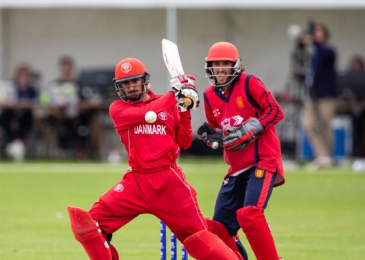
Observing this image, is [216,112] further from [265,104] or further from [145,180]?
[145,180]

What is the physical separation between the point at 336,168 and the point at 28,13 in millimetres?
9486

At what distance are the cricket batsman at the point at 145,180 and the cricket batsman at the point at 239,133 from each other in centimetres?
52

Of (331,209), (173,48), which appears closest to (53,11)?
(331,209)

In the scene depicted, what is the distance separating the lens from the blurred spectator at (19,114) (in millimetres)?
19625

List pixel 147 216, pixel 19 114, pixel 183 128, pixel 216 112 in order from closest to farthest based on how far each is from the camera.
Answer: pixel 183 128, pixel 216 112, pixel 147 216, pixel 19 114

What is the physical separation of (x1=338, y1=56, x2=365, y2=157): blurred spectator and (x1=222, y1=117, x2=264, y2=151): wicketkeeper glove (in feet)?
40.8

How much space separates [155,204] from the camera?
6.39 m

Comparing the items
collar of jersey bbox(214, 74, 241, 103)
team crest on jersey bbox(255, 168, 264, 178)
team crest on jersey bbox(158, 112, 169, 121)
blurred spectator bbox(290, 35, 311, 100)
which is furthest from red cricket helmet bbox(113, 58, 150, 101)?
blurred spectator bbox(290, 35, 311, 100)

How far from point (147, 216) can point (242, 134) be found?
500cm

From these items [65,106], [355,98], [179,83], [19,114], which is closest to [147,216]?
[179,83]

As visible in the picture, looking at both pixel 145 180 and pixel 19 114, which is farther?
pixel 19 114

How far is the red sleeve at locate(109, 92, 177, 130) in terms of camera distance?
253 inches

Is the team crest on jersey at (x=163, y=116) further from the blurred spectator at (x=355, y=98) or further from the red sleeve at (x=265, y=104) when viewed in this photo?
the blurred spectator at (x=355, y=98)

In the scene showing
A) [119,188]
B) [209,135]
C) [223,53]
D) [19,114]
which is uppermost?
[223,53]
